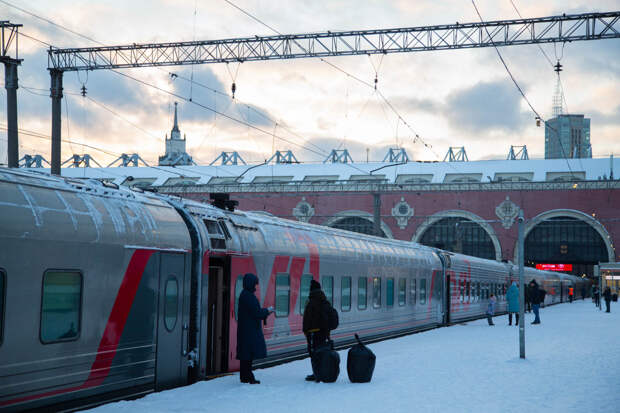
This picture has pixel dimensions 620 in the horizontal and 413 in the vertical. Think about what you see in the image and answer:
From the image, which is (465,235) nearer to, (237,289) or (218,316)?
(237,289)

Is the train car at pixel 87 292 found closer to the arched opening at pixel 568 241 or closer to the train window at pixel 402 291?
the train window at pixel 402 291

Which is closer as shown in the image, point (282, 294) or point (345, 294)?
point (282, 294)

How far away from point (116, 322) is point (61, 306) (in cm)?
110

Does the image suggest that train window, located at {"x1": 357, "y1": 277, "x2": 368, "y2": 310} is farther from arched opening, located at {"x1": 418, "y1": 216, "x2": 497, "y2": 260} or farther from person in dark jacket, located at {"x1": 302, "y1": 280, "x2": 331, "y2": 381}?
arched opening, located at {"x1": 418, "y1": 216, "x2": 497, "y2": 260}

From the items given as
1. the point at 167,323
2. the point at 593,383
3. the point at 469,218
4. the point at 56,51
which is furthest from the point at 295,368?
the point at 469,218

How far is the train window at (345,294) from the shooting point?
2011 centimetres

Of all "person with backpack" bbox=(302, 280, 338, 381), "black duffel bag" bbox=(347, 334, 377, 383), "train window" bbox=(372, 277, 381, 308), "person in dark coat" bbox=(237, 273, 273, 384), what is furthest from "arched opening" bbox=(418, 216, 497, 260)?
"person in dark coat" bbox=(237, 273, 273, 384)

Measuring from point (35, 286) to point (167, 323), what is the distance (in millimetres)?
3019

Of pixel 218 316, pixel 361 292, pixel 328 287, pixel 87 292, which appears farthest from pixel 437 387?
pixel 361 292

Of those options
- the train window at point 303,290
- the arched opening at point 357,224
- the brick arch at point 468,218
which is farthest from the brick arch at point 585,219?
the train window at point 303,290

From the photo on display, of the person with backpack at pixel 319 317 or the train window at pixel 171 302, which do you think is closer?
the train window at pixel 171 302

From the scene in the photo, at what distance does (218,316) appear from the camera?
1355 cm

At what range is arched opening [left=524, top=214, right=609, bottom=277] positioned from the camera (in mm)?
64562

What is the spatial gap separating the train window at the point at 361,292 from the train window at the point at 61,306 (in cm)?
1220
